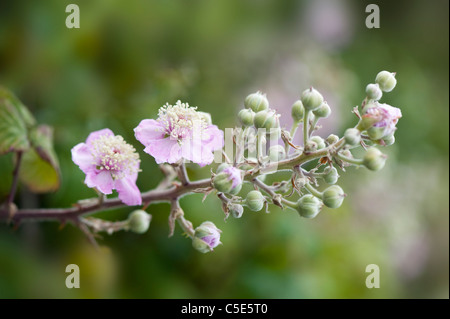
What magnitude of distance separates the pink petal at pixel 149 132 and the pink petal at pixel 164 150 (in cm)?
1

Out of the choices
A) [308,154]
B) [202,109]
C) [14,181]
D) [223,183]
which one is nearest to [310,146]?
[308,154]

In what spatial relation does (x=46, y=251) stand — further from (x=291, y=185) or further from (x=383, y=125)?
(x=383, y=125)

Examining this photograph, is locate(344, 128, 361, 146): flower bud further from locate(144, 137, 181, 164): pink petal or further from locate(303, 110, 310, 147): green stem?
locate(144, 137, 181, 164): pink petal

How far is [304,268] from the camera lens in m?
1.31

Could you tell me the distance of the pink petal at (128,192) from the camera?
2.08ft

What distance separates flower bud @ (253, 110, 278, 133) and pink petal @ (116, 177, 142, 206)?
184 millimetres

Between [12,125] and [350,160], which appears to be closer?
[350,160]

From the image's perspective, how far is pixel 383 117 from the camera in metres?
0.56

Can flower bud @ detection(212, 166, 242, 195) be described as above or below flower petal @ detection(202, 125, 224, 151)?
below

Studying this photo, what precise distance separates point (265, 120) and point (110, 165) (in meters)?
0.22

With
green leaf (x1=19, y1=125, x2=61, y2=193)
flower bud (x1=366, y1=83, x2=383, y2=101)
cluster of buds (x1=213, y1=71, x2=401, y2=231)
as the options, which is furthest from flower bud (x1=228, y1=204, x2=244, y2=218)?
green leaf (x1=19, y1=125, x2=61, y2=193)

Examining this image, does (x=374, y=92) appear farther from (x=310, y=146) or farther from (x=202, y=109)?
(x=202, y=109)

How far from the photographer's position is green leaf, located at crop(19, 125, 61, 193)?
82 centimetres
